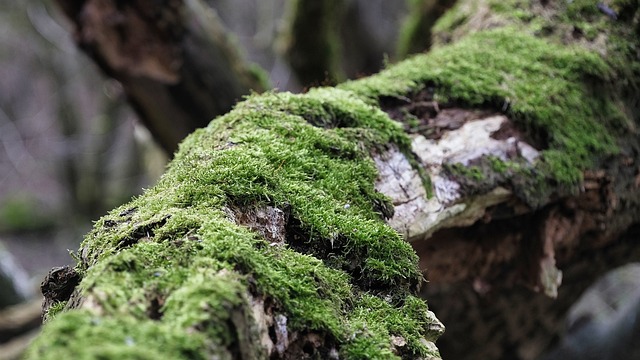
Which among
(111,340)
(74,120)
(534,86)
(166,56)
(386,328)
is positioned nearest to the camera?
(111,340)

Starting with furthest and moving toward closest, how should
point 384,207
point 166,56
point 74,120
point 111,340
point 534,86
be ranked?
point 74,120 → point 166,56 → point 534,86 → point 384,207 → point 111,340

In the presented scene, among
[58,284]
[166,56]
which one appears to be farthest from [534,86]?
[166,56]

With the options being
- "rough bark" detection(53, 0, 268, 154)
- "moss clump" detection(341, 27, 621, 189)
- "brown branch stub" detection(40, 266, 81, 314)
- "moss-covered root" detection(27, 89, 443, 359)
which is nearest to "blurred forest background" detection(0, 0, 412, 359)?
"rough bark" detection(53, 0, 268, 154)

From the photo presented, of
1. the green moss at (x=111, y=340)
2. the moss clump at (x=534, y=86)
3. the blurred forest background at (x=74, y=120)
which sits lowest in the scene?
the green moss at (x=111, y=340)

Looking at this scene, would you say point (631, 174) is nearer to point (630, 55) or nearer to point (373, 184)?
point (630, 55)

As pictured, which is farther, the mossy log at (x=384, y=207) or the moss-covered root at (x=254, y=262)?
the mossy log at (x=384, y=207)

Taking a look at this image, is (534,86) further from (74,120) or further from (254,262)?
(74,120)

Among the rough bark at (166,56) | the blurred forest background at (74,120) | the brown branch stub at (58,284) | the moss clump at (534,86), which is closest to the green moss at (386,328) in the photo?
the brown branch stub at (58,284)

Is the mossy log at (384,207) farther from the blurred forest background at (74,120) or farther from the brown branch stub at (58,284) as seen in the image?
the blurred forest background at (74,120)
